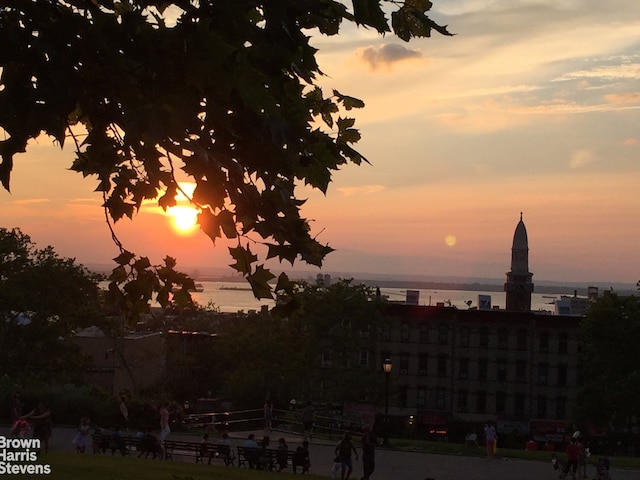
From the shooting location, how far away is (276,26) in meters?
6.04

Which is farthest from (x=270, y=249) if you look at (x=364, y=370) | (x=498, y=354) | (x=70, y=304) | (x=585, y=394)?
(x=498, y=354)

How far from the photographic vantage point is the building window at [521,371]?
80562 mm

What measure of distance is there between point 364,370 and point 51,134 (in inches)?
2351

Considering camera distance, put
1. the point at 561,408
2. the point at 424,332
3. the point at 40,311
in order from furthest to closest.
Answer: the point at 424,332, the point at 561,408, the point at 40,311

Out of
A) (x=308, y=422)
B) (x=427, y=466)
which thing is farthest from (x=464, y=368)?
(x=427, y=466)

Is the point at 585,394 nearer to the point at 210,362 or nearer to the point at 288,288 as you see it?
the point at 210,362

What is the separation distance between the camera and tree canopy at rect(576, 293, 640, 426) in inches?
2485

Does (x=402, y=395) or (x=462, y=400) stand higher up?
(x=402, y=395)

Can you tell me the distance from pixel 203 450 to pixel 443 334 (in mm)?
56576

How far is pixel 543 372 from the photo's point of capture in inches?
3169

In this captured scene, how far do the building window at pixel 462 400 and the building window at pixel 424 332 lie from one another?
215 inches

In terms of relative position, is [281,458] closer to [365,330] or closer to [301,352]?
[301,352]

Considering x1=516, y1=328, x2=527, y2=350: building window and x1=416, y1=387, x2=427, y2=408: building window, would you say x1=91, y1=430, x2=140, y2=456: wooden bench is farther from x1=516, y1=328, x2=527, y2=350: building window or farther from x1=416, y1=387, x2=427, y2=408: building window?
x1=516, y1=328, x2=527, y2=350: building window

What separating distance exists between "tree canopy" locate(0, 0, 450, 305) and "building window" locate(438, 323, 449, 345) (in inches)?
2979
